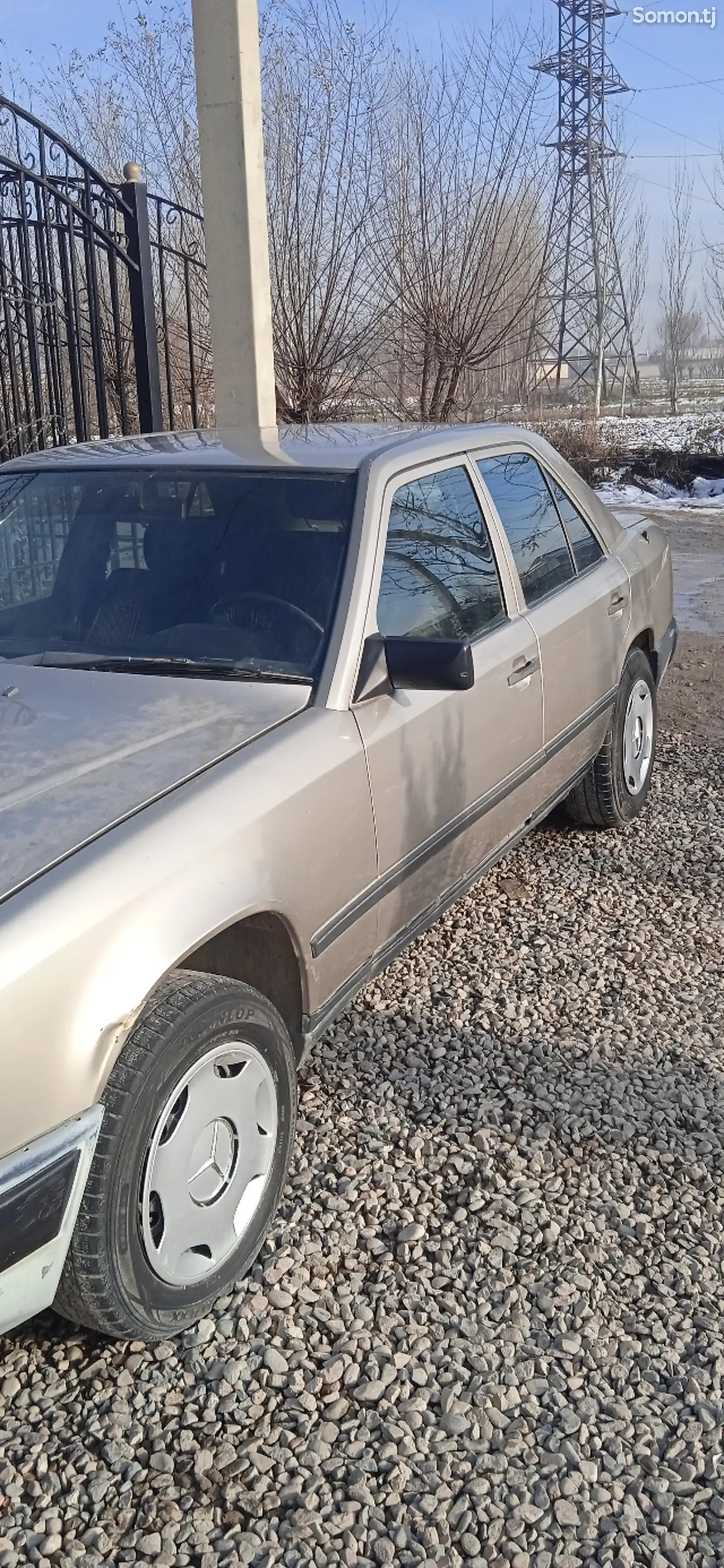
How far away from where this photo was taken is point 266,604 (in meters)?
3.06

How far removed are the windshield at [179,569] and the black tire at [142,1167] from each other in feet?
2.85

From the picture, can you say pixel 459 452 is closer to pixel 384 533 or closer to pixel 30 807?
pixel 384 533

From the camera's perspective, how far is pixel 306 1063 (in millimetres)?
3402

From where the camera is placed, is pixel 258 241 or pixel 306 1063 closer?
pixel 306 1063

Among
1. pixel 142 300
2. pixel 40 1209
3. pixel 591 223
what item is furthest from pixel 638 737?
pixel 591 223

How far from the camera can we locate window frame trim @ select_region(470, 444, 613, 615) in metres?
3.92

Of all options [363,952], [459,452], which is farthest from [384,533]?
[363,952]

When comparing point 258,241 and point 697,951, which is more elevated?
point 258,241

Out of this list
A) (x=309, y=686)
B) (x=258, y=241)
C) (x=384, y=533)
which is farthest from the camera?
(x=258, y=241)

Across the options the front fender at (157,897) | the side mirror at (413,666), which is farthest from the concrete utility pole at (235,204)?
the front fender at (157,897)

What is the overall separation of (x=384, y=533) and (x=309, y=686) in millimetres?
557

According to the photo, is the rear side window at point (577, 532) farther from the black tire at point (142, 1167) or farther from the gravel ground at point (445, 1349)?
the black tire at point (142, 1167)

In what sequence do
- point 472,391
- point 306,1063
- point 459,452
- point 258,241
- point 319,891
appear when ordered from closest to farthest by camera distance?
point 319,891 → point 306,1063 → point 459,452 → point 258,241 → point 472,391

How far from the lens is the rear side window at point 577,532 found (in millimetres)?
4582
